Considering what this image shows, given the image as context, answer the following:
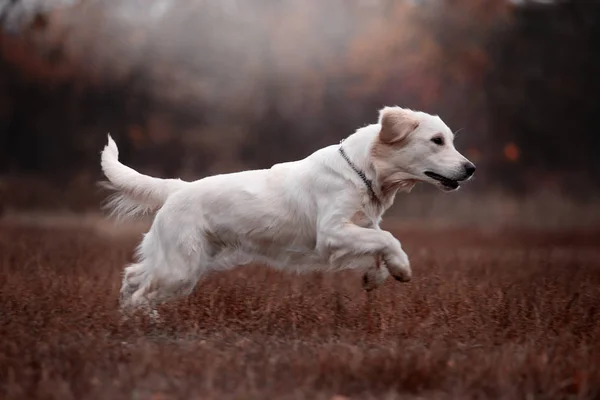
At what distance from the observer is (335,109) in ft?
83.1

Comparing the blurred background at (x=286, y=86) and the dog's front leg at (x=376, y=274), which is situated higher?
the blurred background at (x=286, y=86)

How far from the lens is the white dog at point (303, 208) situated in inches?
246

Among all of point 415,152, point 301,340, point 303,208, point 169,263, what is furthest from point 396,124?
point 169,263

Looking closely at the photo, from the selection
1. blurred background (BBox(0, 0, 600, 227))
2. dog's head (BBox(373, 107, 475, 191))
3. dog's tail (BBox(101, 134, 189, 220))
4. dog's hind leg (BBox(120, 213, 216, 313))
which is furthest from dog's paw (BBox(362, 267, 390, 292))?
blurred background (BBox(0, 0, 600, 227))

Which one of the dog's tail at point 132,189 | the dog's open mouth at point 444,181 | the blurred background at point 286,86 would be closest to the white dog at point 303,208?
the dog's open mouth at point 444,181

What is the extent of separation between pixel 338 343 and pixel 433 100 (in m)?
20.5

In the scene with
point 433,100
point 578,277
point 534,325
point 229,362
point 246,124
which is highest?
point 433,100

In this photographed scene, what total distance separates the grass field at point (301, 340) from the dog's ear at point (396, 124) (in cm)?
133

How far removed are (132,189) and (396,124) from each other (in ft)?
7.80

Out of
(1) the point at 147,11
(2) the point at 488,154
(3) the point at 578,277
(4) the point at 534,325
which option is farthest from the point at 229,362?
(1) the point at 147,11

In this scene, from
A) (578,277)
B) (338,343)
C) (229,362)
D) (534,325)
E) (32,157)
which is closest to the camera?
(229,362)

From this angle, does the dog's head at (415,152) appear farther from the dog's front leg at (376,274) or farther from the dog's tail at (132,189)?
the dog's tail at (132,189)

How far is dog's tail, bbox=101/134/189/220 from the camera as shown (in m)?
6.80

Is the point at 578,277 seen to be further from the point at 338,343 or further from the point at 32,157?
the point at 32,157
